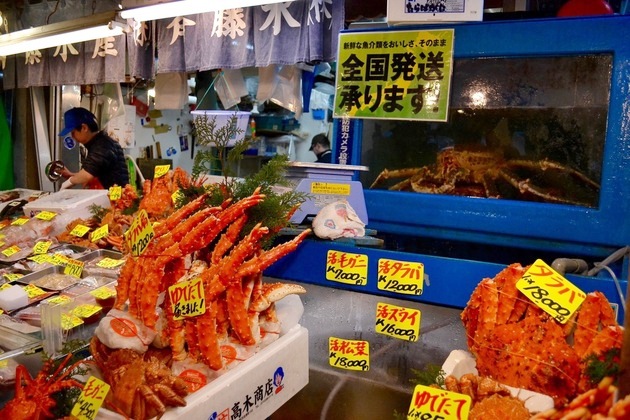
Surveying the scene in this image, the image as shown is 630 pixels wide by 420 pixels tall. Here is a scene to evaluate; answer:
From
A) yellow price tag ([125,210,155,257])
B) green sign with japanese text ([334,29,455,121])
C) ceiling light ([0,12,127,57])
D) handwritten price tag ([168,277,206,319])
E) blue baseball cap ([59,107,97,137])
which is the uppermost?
ceiling light ([0,12,127,57])

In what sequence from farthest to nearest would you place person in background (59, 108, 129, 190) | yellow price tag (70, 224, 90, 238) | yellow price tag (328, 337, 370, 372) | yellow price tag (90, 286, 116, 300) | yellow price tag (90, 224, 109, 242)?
person in background (59, 108, 129, 190) → yellow price tag (70, 224, 90, 238) → yellow price tag (90, 224, 109, 242) → yellow price tag (90, 286, 116, 300) → yellow price tag (328, 337, 370, 372)

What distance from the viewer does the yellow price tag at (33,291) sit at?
8.51 ft

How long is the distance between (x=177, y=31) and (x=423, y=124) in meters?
2.76

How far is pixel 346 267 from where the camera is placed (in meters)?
1.88

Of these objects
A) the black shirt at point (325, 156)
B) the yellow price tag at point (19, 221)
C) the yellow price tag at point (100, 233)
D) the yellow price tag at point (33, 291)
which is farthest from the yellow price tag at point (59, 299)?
the black shirt at point (325, 156)

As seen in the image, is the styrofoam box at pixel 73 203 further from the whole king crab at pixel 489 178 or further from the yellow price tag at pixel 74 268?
the whole king crab at pixel 489 178

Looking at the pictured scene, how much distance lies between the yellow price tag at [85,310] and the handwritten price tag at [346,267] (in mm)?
1119

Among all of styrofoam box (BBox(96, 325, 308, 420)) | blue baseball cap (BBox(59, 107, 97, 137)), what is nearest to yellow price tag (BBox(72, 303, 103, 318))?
styrofoam box (BBox(96, 325, 308, 420))

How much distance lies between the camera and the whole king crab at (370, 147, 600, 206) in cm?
202

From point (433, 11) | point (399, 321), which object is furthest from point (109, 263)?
point (433, 11)

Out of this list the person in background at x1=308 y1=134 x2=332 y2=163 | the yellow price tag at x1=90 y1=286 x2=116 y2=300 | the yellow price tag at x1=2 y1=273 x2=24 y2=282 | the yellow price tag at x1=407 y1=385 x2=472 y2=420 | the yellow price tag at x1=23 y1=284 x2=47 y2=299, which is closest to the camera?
the yellow price tag at x1=407 y1=385 x2=472 y2=420

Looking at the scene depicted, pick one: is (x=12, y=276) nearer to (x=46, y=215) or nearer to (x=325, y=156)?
(x=46, y=215)

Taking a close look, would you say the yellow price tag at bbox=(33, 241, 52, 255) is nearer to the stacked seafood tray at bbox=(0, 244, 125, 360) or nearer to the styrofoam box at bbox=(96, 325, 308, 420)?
the stacked seafood tray at bbox=(0, 244, 125, 360)

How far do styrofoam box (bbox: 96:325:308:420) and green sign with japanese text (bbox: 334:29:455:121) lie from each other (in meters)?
1.00
